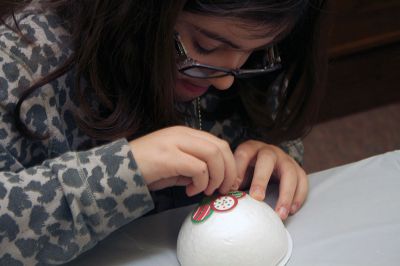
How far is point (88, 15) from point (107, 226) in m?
0.28

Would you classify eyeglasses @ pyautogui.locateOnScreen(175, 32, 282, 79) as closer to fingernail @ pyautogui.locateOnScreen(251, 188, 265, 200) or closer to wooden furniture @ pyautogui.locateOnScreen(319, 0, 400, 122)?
fingernail @ pyautogui.locateOnScreen(251, 188, 265, 200)

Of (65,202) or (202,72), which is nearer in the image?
(65,202)

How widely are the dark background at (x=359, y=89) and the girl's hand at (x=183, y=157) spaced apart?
1.18 m

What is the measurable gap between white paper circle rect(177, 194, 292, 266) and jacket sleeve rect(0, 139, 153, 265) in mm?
84

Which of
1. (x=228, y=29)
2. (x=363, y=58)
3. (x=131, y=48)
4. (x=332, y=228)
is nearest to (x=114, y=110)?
(x=131, y=48)

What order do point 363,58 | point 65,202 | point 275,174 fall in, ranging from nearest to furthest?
point 65,202 → point 275,174 → point 363,58

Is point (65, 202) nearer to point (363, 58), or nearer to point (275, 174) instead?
point (275, 174)

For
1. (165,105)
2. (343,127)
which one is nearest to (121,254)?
(165,105)

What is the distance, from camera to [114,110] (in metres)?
0.71

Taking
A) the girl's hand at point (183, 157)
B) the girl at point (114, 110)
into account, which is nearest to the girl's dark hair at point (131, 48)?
the girl at point (114, 110)

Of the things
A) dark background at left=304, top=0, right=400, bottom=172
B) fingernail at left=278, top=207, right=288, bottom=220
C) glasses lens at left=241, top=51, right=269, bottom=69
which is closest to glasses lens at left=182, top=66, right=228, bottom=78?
glasses lens at left=241, top=51, right=269, bottom=69

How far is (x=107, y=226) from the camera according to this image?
1.96 ft

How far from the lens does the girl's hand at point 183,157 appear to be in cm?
59

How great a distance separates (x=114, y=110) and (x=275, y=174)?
279mm
